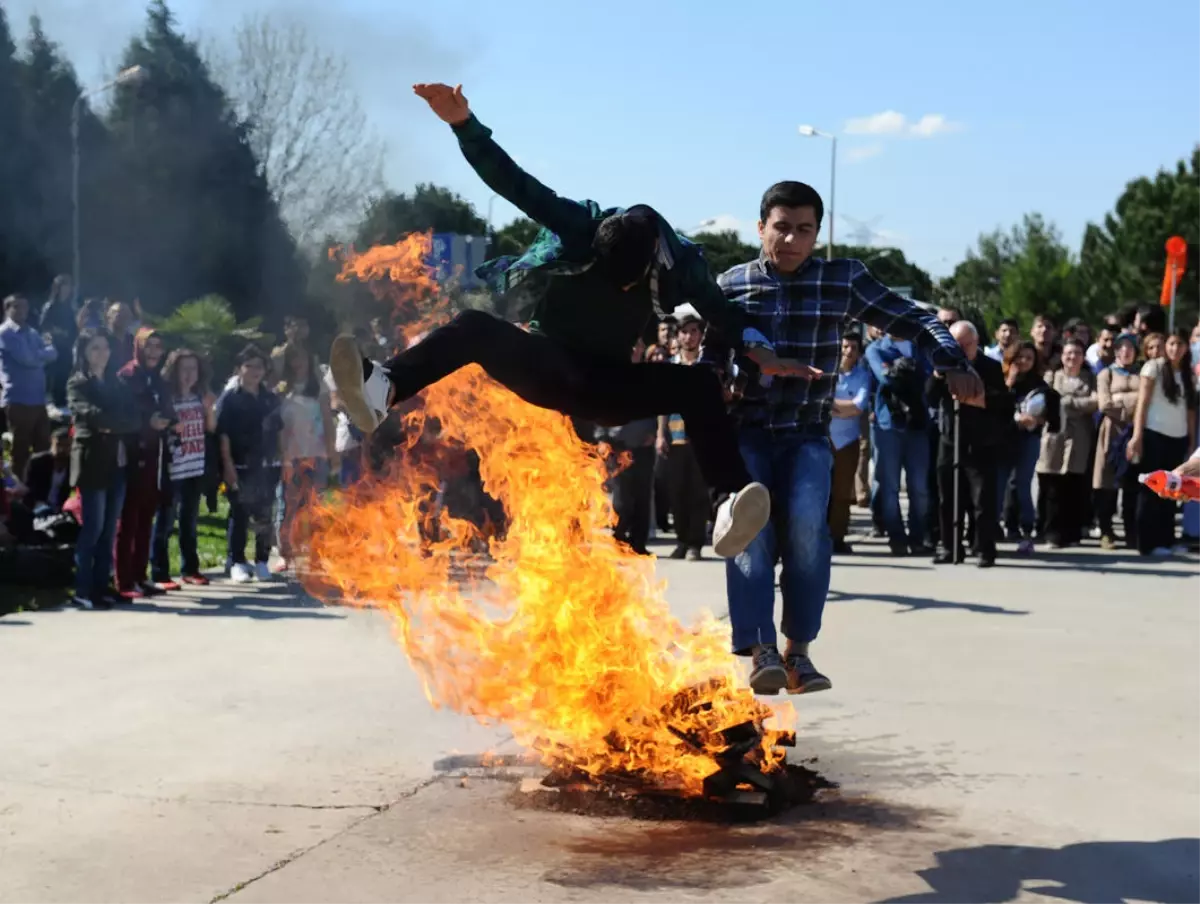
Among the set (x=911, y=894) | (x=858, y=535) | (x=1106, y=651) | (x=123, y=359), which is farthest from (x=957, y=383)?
(x=858, y=535)

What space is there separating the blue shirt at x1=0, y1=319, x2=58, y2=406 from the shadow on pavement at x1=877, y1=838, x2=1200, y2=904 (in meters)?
12.2

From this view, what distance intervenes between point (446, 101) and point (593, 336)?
0.95 metres

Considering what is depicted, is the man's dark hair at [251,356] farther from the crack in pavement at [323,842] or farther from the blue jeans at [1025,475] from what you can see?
the blue jeans at [1025,475]

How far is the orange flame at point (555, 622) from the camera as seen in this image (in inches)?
201

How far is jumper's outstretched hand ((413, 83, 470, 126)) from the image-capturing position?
4727mm

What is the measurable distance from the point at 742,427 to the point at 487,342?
124 cm

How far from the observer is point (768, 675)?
5168 millimetres

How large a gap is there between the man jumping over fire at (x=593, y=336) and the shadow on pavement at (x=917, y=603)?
533 cm

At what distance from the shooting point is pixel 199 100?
48656 millimetres

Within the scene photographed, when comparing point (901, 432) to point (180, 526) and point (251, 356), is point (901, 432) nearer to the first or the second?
point (251, 356)

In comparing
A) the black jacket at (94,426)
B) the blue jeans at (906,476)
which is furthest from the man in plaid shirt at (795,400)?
the blue jeans at (906,476)

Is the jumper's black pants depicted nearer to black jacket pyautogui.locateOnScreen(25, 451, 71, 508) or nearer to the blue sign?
the blue sign

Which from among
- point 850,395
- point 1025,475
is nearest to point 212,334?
point 850,395

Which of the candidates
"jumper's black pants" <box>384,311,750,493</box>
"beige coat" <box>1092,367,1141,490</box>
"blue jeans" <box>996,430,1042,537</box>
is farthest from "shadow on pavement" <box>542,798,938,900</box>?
"beige coat" <box>1092,367,1141,490</box>
